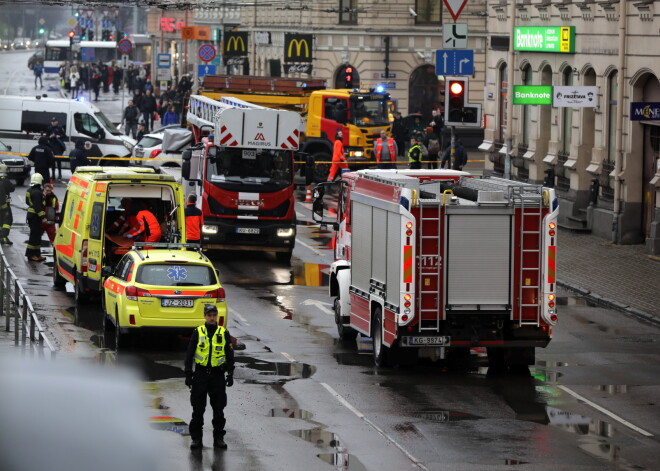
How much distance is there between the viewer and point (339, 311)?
2245 centimetres

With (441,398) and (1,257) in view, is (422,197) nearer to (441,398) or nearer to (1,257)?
(441,398)

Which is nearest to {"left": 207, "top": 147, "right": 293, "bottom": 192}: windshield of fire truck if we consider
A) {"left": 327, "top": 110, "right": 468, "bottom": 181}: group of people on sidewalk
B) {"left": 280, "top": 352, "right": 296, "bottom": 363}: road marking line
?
{"left": 327, "top": 110, "right": 468, "bottom": 181}: group of people on sidewalk

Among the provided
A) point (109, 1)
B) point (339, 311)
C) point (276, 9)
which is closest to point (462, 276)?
point (339, 311)

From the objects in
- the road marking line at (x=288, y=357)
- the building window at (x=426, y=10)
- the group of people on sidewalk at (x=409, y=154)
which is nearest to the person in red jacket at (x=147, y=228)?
Result: the road marking line at (x=288, y=357)

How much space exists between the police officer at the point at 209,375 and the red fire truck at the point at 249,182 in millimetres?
15619

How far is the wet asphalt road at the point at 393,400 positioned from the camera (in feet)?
49.6

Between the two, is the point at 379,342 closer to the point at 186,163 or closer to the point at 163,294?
the point at 163,294

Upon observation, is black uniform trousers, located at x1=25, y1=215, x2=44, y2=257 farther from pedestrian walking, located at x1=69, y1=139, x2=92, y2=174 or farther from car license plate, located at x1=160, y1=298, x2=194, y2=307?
pedestrian walking, located at x1=69, y1=139, x2=92, y2=174

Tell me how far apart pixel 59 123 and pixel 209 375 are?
110 ft

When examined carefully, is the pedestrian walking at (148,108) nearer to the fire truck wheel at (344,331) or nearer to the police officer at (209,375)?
the fire truck wheel at (344,331)

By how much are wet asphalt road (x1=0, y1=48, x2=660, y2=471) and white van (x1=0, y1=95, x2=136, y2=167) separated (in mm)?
22494

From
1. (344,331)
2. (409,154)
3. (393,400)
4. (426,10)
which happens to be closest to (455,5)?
(344,331)

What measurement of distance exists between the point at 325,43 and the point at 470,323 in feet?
168

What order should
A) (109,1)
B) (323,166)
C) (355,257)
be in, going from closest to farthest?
1. (355,257)
2. (323,166)
3. (109,1)
